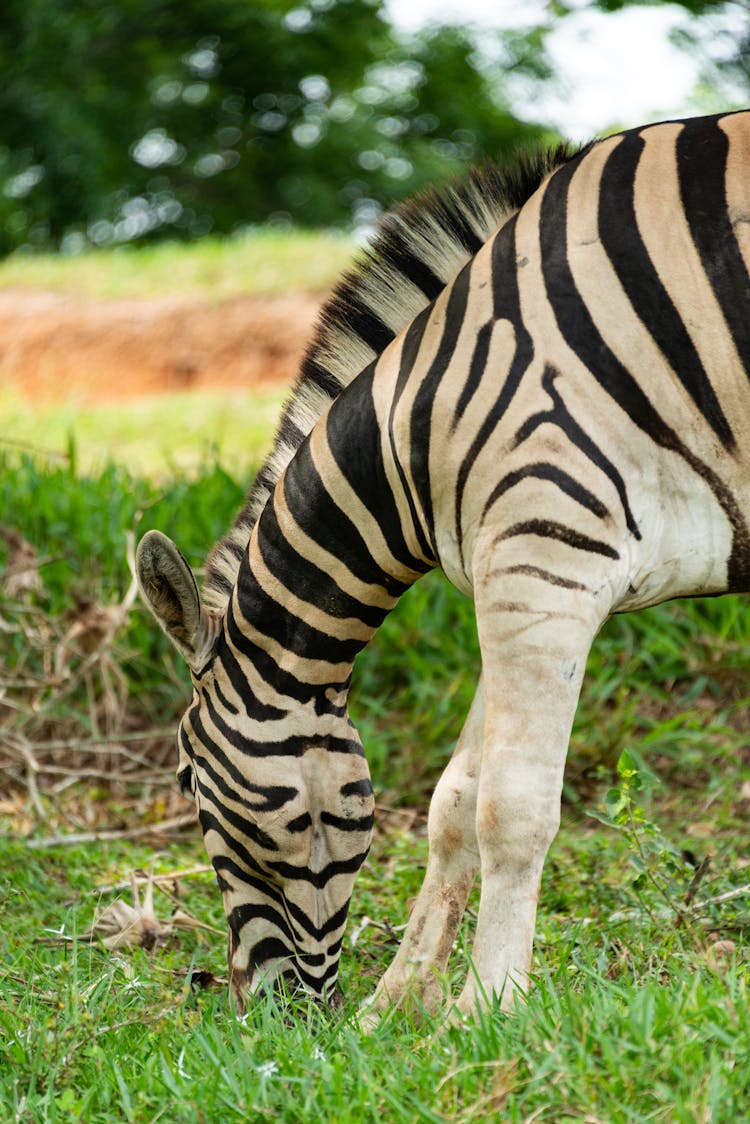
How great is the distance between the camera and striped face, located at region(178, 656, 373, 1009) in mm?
3230

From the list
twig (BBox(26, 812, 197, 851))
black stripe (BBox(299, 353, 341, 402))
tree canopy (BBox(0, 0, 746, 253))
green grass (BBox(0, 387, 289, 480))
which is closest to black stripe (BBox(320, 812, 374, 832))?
black stripe (BBox(299, 353, 341, 402))

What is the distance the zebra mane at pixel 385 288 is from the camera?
127 inches

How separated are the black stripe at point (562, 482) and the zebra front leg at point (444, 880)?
786 millimetres

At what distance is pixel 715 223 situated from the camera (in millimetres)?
2832

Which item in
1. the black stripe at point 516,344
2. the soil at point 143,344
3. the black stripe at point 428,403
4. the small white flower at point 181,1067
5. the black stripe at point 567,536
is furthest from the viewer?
the soil at point 143,344

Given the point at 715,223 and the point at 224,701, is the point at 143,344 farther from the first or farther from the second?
the point at 715,223

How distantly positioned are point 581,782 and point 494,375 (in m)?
3.09

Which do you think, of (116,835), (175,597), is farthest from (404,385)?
(116,835)

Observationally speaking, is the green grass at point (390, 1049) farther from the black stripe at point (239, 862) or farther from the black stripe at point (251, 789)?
the black stripe at point (251, 789)

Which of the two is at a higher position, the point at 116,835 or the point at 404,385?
the point at 404,385

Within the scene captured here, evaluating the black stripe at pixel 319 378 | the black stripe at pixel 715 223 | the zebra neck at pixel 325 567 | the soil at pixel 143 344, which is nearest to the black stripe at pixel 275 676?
the zebra neck at pixel 325 567

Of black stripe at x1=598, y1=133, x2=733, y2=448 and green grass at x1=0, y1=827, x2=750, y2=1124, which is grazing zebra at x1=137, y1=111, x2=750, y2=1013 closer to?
black stripe at x1=598, y1=133, x2=733, y2=448

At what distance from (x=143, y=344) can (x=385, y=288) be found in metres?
10.1

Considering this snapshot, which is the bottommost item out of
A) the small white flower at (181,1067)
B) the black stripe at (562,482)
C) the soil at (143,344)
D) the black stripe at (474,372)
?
the small white flower at (181,1067)
